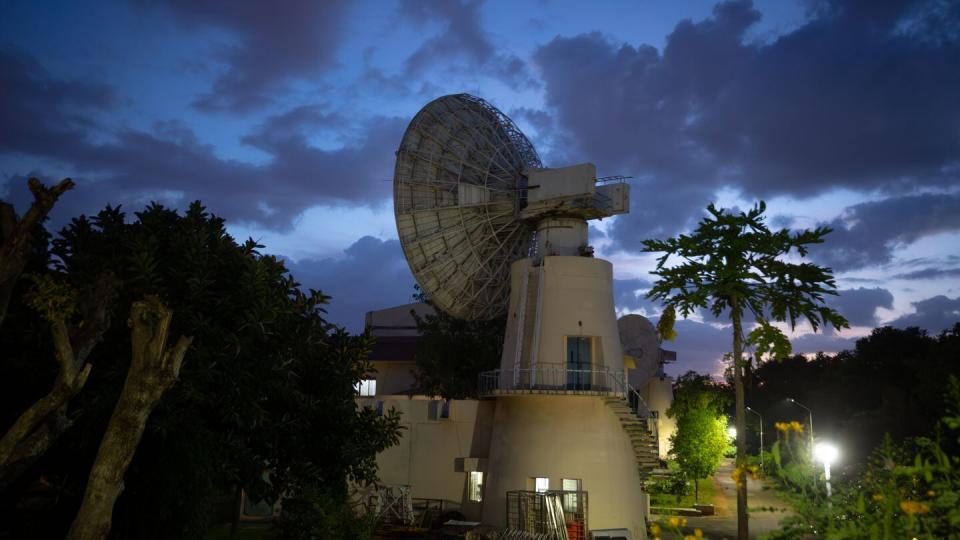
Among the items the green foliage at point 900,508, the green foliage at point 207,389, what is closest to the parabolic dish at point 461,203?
the green foliage at point 207,389

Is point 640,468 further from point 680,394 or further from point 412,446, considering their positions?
point 680,394

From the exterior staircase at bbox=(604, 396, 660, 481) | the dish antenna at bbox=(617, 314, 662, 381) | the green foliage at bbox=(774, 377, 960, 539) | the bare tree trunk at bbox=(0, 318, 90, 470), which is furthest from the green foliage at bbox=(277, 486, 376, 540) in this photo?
the dish antenna at bbox=(617, 314, 662, 381)

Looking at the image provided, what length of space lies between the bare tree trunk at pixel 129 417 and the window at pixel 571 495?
20.7m

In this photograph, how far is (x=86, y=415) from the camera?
20219 millimetres

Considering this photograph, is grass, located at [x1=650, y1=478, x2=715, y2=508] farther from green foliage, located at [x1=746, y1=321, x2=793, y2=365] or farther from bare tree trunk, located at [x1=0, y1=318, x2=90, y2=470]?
bare tree trunk, located at [x1=0, y1=318, x2=90, y2=470]

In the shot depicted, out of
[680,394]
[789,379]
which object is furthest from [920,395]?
[789,379]

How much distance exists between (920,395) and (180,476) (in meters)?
57.1

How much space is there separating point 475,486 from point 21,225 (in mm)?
26801

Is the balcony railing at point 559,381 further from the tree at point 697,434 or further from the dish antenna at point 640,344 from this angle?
the dish antenna at point 640,344

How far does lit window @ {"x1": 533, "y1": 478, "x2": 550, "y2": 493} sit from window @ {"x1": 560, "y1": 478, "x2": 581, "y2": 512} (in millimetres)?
684

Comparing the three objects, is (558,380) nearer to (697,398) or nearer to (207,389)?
(207,389)

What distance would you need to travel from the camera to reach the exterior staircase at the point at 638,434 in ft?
114

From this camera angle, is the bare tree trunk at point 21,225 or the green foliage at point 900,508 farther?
the bare tree trunk at point 21,225

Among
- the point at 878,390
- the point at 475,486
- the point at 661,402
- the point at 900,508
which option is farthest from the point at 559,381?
the point at 878,390
